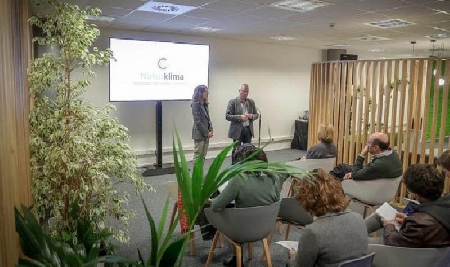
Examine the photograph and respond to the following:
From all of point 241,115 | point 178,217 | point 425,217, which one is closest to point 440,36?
point 241,115

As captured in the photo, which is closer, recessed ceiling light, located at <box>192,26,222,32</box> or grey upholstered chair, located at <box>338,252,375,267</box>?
grey upholstered chair, located at <box>338,252,375,267</box>

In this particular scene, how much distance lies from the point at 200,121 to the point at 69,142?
3.09m

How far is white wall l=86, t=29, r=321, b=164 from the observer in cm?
658

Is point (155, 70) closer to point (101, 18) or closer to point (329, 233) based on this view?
point (101, 18)

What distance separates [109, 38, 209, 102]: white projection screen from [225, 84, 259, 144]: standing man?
112 cm

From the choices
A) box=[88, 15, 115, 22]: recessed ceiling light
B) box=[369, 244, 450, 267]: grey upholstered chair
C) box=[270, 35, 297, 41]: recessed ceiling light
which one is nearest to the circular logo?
box=[88, 15, 115, 22]: recessed ceiling light

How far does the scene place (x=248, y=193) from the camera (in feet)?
8.29

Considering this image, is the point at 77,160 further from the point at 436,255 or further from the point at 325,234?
the point at 436,255

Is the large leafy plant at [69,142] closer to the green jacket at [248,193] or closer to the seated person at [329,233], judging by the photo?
the green jacket at [248,193]

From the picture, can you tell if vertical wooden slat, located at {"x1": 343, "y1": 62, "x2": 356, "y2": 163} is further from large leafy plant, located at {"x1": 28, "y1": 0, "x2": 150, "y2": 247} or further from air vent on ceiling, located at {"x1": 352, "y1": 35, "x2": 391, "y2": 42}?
large leafy plant, located at {"x1": 28, "y1": 0, "x2": 150, "y2": 247}

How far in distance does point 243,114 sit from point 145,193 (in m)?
2.04

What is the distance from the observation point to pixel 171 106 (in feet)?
23.0

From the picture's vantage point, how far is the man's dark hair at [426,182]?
2045mm

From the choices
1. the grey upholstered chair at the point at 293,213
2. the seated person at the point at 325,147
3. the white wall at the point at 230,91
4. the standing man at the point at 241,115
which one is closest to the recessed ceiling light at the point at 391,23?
the standing man at the point at 241,115
